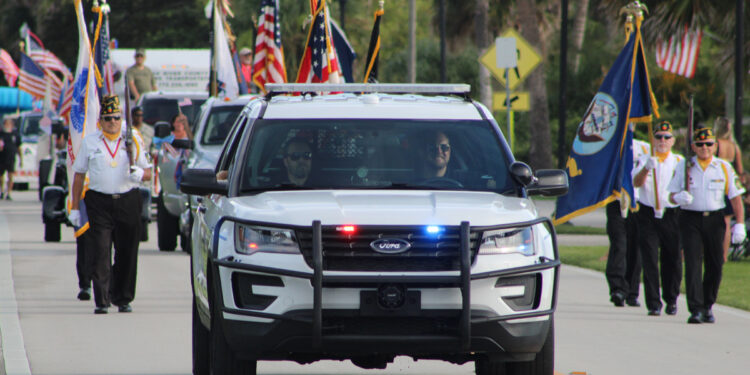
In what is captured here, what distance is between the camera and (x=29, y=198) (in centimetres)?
3600

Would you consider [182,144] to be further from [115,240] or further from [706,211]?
[706,211]

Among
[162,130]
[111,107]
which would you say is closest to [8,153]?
[162,130]

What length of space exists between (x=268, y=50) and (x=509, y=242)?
674 inches

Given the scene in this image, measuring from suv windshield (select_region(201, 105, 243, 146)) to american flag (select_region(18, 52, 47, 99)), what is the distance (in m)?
21.5

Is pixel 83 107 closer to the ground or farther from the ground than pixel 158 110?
farther from the ground

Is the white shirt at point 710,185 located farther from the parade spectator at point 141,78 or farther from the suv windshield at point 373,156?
the parade spectator at point 141,78

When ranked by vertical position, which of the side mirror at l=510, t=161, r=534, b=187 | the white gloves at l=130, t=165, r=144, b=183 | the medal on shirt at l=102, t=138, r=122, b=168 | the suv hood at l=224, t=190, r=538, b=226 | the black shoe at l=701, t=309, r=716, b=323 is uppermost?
the side mirror at l=510, t=161, r=534, b=187

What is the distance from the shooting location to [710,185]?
12828mm

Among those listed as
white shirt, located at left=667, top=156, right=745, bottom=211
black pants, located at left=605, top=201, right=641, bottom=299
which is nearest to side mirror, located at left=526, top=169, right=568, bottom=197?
white shirt, located at left=667, top=156, right=745, bottom=211

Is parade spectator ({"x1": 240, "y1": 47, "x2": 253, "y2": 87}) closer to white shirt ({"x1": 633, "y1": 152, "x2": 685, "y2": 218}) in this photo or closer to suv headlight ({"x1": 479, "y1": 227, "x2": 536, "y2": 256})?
white shirt ({"x1": 633, "y1": 152, "x2": 685, "y2": 218})

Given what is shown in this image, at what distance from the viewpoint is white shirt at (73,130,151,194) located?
12797 millimetres

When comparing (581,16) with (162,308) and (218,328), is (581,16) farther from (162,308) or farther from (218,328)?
(218,328)

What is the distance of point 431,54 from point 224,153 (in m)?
42.2

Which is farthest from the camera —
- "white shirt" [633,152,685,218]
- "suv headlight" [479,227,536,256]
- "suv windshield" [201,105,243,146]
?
"suv windshield" [201,105,243,146]
